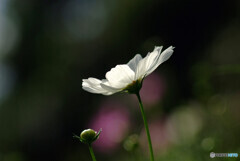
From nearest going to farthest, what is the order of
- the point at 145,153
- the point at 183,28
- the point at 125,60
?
the point at 145,153 → the point at 183,28 → the point at 125,60

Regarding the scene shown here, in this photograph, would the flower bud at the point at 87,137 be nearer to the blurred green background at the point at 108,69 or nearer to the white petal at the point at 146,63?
the white petal at the point at 146,63

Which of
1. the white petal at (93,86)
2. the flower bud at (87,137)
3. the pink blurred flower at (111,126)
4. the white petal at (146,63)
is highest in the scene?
the white petal at (146,63)

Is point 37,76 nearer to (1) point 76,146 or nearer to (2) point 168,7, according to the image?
(1) point 76,146

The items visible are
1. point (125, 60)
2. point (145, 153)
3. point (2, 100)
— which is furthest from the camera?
point (2, 100)

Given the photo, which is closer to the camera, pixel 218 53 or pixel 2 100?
pixel 218 53

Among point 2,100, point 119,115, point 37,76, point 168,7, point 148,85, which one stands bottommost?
point 2,100

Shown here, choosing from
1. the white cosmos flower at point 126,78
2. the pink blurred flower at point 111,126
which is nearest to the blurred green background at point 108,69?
the pink blurred flower at point 111,126

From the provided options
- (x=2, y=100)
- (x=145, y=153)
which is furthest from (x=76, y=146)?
(x=2, y=100)
